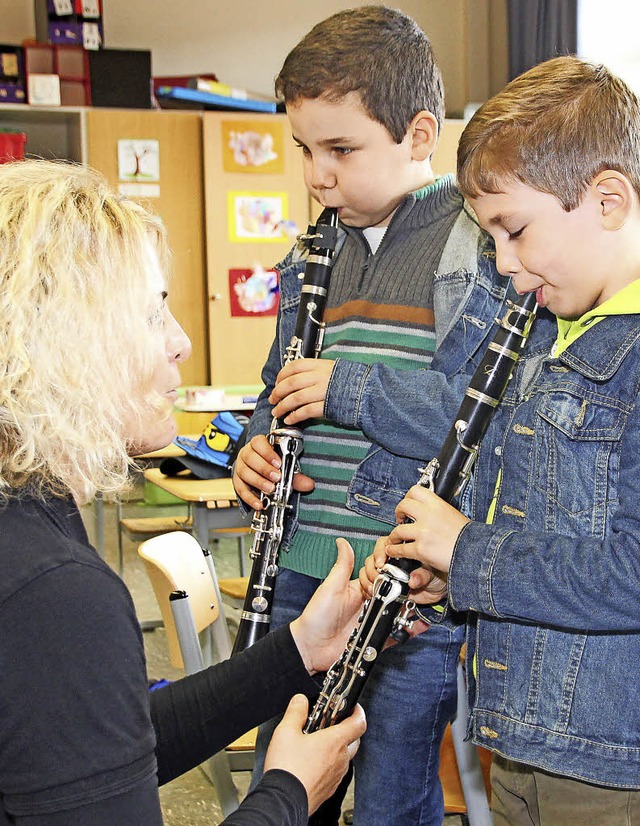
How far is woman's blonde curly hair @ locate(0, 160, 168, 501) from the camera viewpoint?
91 cm

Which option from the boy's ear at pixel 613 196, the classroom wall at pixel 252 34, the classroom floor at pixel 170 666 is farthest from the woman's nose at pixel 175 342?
the classroom wall at pixel 252 34

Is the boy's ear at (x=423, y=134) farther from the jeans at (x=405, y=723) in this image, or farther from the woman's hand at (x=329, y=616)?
the jeans at (x=405, y=723)

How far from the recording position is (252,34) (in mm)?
6457

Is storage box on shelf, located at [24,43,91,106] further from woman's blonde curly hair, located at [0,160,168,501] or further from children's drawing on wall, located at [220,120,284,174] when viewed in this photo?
woman's blonde curly hair, located at [0,160,168,501]

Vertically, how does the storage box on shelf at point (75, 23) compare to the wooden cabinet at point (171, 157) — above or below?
above

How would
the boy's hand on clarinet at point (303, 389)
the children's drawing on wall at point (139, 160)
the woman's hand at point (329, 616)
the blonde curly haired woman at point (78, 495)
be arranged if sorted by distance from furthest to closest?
1. the children's drawing on wall at point (139, 160)
2. the boy's hand on clarinet at point (303, 389)
3. the woman's hand at point (329, 616)
4. the blonde curly haired woman at point (78, 495)

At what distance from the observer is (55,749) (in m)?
0.81

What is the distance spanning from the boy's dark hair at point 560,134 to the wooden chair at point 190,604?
2.82 feet

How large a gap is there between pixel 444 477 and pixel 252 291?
15.1ft

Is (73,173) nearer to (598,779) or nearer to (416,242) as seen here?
(416,242)

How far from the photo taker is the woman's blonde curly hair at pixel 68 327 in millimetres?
906

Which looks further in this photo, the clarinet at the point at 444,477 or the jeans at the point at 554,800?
the clarinet at the point at 444,477

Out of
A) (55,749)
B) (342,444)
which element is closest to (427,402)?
(342,444)

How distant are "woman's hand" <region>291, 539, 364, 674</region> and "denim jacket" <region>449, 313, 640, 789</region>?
222 millimetres
